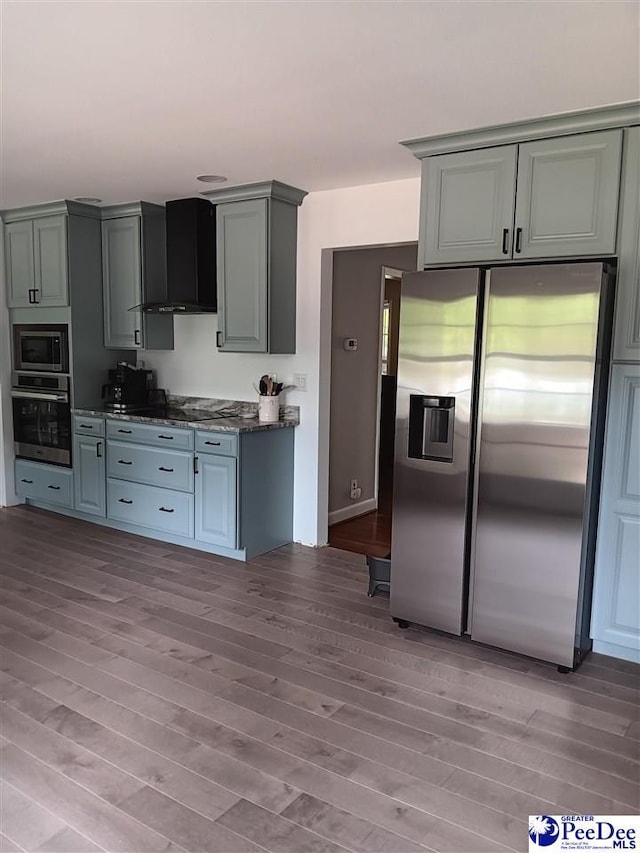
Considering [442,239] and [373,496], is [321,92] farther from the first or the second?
[373,496]

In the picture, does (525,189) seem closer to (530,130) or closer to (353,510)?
(530,130)

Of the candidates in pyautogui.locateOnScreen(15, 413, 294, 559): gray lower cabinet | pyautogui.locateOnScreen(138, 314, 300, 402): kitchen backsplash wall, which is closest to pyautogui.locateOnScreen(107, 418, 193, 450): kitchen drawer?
pyautogui.locateOnScreen(15, 413, 294, 559): gray lower cabinet

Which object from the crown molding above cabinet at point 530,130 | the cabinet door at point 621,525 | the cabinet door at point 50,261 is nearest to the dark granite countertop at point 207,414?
the cabinet door at point 50,261

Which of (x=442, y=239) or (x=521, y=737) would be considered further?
(x=442, y=239)

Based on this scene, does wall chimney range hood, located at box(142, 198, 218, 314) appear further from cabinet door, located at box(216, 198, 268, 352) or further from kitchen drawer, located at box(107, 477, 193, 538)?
kitchen drawer, located at box(107, 477, 193, 538)

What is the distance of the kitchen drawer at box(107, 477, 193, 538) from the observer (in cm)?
450

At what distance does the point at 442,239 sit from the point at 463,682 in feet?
6.90

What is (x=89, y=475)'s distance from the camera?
5.03 meters

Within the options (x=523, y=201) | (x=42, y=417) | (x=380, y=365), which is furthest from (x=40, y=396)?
(x=523, y=201)

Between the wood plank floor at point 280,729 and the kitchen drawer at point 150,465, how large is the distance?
0.88 metres

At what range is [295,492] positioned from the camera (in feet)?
15.5

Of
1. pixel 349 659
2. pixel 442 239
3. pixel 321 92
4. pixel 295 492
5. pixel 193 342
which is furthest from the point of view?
pixel 193 342

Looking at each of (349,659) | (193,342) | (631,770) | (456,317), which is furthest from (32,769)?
(193,342)

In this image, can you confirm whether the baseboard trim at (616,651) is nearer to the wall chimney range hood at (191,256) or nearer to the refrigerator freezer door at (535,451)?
the refrigerator freezer door at (535,451)
